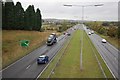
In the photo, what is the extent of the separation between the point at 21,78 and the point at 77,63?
44.6 feet

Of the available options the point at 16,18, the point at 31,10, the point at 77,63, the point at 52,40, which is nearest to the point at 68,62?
the point at 77,63

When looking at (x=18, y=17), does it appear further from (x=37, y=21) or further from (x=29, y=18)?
(x=37, y=21)

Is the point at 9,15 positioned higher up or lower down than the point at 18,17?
higher up

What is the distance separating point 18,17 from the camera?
3568 inches

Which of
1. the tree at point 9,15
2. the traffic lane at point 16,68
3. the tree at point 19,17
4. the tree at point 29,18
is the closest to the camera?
the traffic lane at point 16,68

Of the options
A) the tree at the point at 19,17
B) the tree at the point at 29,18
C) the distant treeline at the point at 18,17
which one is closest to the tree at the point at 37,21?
the distant treeline at the point at 18,17

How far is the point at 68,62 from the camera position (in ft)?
141

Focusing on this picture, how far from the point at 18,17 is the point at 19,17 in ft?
3.16

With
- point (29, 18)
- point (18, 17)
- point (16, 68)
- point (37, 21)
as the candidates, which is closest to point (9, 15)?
point (18, 17)

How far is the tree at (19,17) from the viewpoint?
90312 mm

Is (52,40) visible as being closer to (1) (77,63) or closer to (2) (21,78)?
(1) (77,63)

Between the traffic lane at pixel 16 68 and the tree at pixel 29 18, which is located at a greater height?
the tree at pixel 29 18

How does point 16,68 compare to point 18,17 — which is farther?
point 18,17

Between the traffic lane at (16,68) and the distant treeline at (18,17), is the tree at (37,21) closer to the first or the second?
the distant treeline at (18,17)
